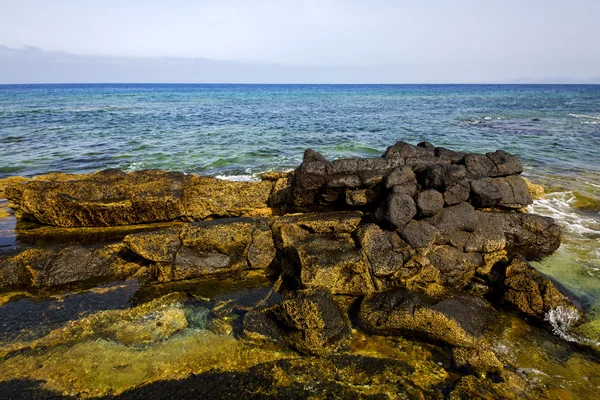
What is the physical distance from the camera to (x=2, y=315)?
5844mm

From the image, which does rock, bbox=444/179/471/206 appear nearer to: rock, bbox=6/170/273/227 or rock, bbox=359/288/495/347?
rock, bbox=359/288/495/347

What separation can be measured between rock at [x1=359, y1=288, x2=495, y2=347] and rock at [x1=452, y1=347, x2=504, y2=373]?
0.29 metres

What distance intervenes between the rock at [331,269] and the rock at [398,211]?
0.94 meters

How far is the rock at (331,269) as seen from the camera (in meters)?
6.44

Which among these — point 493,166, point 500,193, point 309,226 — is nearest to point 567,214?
point 493,166

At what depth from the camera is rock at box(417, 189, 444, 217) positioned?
7.38m

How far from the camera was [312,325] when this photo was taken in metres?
5.27

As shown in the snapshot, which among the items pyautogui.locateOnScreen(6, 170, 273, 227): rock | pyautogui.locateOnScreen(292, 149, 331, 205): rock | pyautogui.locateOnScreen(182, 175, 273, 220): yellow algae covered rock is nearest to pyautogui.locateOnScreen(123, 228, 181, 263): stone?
pyautogui.locateOnScreen(6, 170, 273, 227): rock

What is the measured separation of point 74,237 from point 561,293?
1032 centimetres

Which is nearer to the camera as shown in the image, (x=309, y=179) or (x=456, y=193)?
(x=456, y=193)

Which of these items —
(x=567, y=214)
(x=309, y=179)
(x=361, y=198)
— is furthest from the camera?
(x=567, y=214)

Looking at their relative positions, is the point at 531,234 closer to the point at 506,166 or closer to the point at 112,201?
the point at 506,166

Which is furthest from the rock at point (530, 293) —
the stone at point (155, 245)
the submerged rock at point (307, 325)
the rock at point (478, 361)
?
the stone at point (155, 245)

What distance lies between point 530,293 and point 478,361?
2.13 metres
